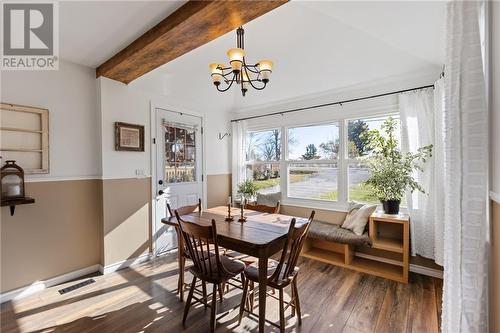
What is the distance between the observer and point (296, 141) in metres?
3.98

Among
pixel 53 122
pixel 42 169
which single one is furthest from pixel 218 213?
pixel 53 122

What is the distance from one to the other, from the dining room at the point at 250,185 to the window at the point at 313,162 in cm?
2

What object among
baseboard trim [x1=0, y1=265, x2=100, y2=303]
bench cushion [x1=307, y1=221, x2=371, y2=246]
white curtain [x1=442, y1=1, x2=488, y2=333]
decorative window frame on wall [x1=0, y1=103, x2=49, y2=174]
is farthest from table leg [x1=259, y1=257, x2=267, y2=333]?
decorative window frame on wall [x1=0, y1=103, x2=49, y2=174]

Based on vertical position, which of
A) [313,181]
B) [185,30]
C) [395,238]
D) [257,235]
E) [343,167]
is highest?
[185,30]

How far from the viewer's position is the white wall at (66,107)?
240 centimetres

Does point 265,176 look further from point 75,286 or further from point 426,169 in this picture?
point 75,286

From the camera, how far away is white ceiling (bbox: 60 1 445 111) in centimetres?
190

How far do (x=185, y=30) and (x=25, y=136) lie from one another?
2.06m

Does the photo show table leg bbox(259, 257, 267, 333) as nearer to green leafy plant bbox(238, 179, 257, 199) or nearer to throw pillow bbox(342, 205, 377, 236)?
throw pillow bbox(342, 205, 377, 236)

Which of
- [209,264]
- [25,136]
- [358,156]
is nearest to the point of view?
[209,264]

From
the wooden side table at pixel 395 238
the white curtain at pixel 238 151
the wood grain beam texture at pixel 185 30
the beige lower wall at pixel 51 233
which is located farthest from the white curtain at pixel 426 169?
the beige lower wall at pixel 51 233

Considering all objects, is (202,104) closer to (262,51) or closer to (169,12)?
(262,51)

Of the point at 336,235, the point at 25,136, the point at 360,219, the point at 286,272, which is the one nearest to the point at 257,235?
the point at 286,272

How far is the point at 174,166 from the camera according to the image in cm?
366
